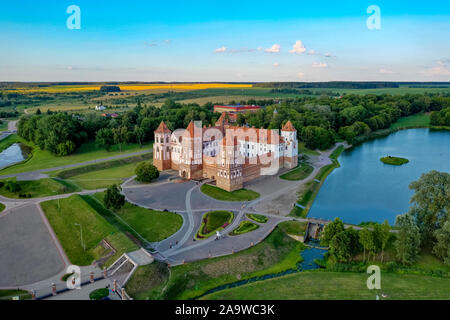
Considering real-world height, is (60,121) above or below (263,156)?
above

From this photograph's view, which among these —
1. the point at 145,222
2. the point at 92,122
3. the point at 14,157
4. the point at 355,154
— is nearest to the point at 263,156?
the point at 145,222

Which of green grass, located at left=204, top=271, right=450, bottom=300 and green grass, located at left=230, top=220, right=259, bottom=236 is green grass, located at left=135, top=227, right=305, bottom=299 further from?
green grass, located at left=230, top=220, right=259, bottom=236

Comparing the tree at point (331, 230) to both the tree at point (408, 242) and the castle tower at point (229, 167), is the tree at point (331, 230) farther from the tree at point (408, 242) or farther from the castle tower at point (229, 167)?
the castle tower at point (229, 167)

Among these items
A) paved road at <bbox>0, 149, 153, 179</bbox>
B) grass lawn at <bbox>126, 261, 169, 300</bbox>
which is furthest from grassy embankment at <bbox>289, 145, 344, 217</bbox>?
paved road at <bbox>0, 149, 153, 179</bbox>

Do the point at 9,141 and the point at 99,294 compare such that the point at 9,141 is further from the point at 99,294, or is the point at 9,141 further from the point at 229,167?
the point at 99,294

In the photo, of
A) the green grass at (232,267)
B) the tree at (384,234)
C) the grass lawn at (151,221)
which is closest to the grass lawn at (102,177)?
the grass lawn at (151,221)

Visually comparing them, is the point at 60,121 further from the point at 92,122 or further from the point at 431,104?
the point at 431,104
